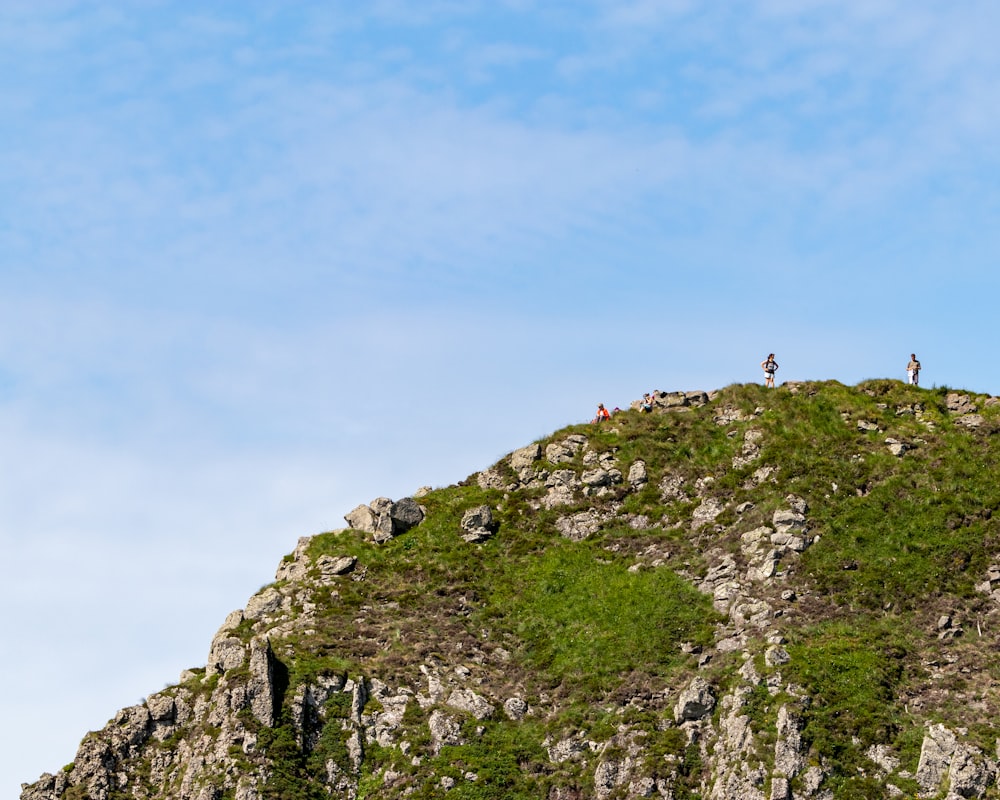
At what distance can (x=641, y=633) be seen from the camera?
268ft

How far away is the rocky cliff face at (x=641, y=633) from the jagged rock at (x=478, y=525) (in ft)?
0.49

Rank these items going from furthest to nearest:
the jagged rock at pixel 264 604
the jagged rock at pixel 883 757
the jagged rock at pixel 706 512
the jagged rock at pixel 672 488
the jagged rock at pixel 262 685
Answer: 1. the jagged rock at pixel 672 488
2. the jagged rock at pixel 706 512
3. the jagged rock at pixel 264 604
4. the jagged rock at pixel 262 685
5. the jagged rock at pixel 883 757

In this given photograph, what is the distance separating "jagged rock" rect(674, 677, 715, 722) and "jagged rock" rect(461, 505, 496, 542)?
2288 centimetres

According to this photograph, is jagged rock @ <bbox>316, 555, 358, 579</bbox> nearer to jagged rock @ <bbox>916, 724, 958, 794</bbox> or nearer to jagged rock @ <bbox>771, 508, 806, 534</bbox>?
jagged rock @ <bbox>771, 508, 806, 534</bbox>

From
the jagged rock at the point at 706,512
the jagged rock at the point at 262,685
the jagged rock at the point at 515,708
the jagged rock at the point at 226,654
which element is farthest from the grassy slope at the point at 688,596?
the jagged rock at the point at 226,654

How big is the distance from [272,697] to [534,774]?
15157mm

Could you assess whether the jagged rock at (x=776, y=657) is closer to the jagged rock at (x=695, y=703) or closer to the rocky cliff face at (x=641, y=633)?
the rocky cliff face at (x=641, y=633)

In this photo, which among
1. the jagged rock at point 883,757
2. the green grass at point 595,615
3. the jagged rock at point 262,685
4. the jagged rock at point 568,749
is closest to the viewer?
the jagged rock at point 883,757

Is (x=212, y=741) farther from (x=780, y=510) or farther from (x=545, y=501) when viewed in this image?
(x=780, y=510)

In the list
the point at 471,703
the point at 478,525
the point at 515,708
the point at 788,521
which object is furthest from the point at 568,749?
the point at 478,525

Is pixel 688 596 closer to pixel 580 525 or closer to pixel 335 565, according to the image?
pixel 580 525

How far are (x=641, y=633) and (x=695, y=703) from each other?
8.96m

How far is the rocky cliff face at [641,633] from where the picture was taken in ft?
234

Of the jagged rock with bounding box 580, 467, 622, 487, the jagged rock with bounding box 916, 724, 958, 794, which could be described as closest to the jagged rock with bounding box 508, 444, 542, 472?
the jagged rock with bounding box 580, 467, 622, 487
